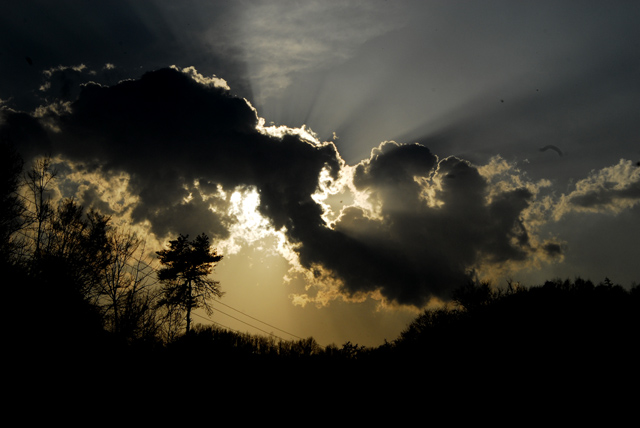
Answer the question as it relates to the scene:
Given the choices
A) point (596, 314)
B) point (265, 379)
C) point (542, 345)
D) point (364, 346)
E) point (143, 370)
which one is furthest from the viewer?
point (364, 346)

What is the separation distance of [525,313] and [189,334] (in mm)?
29392

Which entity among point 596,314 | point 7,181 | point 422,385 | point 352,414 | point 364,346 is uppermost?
point 7,181

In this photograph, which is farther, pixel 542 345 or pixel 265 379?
pixel 265 379

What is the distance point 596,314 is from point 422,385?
10098mm

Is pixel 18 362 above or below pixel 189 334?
below

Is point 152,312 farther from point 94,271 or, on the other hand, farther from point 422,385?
point 422,385

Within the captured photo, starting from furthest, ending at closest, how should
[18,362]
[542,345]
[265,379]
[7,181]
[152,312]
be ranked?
[152,312]
[265,379]
[7,181]
[542,345]
[18,362]

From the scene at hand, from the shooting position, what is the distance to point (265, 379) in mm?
23016

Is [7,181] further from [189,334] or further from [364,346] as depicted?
[364,346]

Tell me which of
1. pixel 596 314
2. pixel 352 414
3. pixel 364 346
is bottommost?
pixel 352 414

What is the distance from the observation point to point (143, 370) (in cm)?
2045

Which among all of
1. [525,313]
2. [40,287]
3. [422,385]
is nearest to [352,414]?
[422,385]

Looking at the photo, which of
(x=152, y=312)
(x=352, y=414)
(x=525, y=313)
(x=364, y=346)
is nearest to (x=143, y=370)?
(x=152, y=312)

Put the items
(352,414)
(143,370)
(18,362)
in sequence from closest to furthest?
1. (18,362)
2. (352,414)
3. (143,370)
